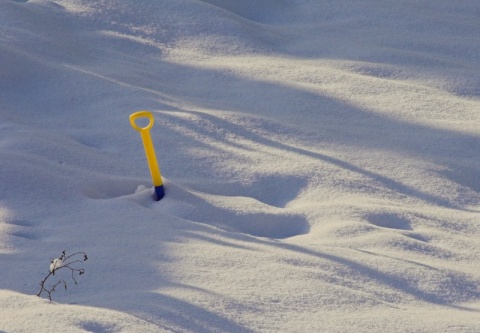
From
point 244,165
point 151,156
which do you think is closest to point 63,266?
point 151,156

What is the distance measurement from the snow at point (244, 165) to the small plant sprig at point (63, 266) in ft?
0.07

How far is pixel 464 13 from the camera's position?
14.4ft

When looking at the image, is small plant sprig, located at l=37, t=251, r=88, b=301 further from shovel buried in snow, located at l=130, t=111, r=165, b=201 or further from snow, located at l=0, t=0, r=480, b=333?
shovel buried in snow, located at l=130, t=111, r=165, b=201

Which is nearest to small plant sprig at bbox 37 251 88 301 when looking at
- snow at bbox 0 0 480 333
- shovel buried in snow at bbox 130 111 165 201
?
snow at bbox 0 0 480 333

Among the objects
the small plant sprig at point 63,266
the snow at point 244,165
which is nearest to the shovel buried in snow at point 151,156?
the snow at point 244,165

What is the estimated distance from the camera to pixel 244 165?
298 centimetres

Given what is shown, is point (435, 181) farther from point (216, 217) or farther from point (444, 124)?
point (216, 217)

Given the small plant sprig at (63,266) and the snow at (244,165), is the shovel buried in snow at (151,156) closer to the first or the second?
the snow at (244,165)

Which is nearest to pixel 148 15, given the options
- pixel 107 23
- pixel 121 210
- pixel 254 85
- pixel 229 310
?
pixel 107 23

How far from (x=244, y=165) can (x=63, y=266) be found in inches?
37.9

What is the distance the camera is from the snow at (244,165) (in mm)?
2146

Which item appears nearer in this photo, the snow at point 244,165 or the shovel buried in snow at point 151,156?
the snow at point 244,165

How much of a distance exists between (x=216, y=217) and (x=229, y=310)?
0.61 meters

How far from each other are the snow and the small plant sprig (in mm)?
21
